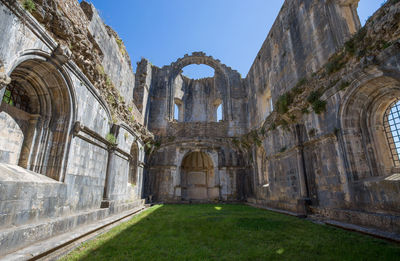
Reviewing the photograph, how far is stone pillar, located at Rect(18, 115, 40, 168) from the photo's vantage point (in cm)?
493

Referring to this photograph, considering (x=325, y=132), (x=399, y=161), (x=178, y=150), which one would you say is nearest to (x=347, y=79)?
(x=325, y=132)

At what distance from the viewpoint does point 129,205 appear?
998cm

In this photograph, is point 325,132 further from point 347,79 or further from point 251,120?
point 251,120

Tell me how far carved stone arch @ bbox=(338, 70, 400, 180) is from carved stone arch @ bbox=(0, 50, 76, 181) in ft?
26.8

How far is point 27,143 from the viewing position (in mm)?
5078

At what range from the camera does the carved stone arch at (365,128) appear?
6.21 m

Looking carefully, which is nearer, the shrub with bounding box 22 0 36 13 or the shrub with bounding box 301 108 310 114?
the shrub with bounding box 22 0 36 13

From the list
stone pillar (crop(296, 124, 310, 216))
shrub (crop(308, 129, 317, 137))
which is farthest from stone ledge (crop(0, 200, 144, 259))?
shrub (crop(308, 129, 317, 137))

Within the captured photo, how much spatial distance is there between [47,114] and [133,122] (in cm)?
638

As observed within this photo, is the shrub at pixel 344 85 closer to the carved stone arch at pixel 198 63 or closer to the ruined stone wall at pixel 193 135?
the ruined stone wall at pixel 193 135

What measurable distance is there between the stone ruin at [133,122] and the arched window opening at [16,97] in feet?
0.11

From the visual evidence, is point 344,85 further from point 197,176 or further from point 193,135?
point 197,176

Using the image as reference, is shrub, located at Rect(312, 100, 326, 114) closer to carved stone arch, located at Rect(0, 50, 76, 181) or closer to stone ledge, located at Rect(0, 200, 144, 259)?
carved stone arch, located at Rect(0, 50, 76, 181)

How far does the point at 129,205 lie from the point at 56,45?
742 cm
